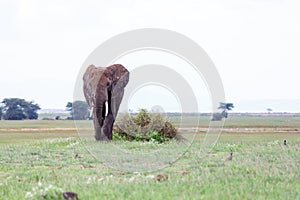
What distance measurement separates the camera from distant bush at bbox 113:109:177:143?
25000mm

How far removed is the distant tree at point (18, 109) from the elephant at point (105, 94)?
2663 inches

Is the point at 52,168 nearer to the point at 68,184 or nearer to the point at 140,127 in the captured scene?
the point at 68,184

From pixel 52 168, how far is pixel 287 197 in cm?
633

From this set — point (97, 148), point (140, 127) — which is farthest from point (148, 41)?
point (140, 127)

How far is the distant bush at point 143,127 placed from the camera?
2500cm

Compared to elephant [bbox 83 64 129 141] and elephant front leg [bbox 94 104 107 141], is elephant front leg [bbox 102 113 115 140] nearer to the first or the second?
elephant [bbox 83 64 129 141]

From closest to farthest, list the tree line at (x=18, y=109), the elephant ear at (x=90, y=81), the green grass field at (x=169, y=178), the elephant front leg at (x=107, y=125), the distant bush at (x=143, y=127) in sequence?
the green grass field at (x=169, y=178) < the elephant ear at (x=90, y=81) < the elephant front leg at (x=107, y=125) < the distant bush at (x=143, y=127) < the tree line at (x=18, y=109)

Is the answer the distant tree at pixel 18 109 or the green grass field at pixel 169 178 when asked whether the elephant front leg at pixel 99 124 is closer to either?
the green grass field at pixel 169 178

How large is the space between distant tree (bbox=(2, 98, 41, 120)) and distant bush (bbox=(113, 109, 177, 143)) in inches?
2584

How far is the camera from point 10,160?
52.2ft

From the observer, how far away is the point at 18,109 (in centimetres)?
9231

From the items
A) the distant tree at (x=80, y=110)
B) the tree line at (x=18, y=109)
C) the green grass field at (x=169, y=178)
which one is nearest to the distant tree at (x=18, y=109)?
the tree line at (x=18, y=109)

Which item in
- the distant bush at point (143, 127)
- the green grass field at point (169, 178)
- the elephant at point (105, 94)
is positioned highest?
the elephant at point (105, 94)

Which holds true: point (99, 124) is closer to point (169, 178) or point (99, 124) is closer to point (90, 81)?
point (90, 81)
